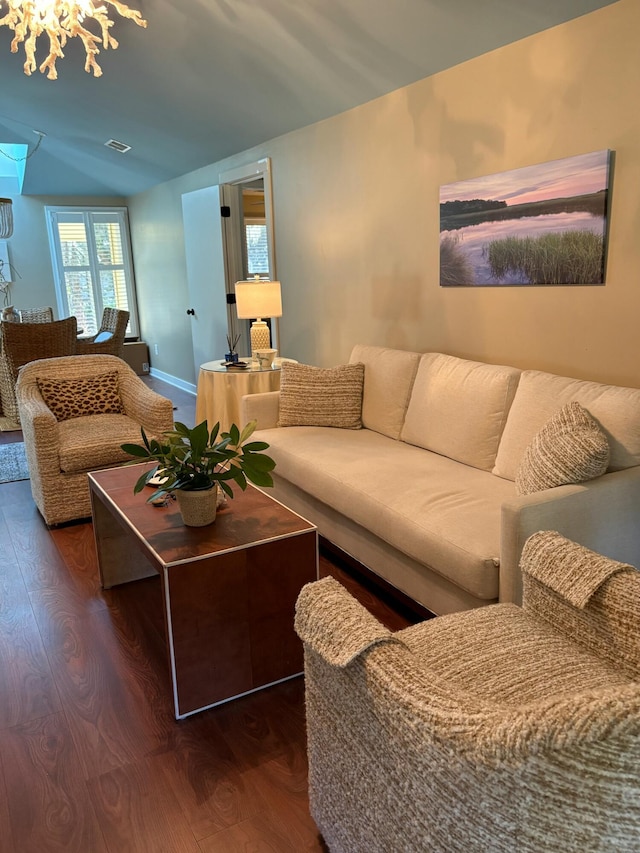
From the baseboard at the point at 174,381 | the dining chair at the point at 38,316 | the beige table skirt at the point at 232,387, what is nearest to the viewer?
the beige table skirt at the point at 232,387

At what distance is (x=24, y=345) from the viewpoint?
5777 millimetres

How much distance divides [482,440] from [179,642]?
1.51 meters

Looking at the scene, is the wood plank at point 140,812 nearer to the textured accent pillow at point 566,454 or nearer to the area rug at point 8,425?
the textured accent pillow at point 566,454

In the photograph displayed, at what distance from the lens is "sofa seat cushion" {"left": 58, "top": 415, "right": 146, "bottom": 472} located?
3426 mm

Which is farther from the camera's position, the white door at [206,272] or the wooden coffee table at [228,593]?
the white door at [206,272]

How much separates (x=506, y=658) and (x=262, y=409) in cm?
242

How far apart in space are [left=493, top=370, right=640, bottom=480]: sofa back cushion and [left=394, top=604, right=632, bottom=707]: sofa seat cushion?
2.81ft

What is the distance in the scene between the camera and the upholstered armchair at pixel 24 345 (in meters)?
5.72

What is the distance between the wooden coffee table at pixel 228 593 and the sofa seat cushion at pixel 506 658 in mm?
632

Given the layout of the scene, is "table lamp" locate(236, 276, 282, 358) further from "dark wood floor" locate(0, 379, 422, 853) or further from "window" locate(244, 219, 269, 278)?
"dark wood floor" locate(0, 379, 422, 853)

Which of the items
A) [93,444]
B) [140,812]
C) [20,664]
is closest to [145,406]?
[93,444]

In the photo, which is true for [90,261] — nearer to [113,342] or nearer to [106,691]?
[113,342]

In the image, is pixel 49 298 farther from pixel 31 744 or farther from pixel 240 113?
pixel 31 744

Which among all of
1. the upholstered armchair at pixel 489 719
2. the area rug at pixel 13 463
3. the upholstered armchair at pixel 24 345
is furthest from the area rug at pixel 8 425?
the upholstered armchair at pixel 489 719
